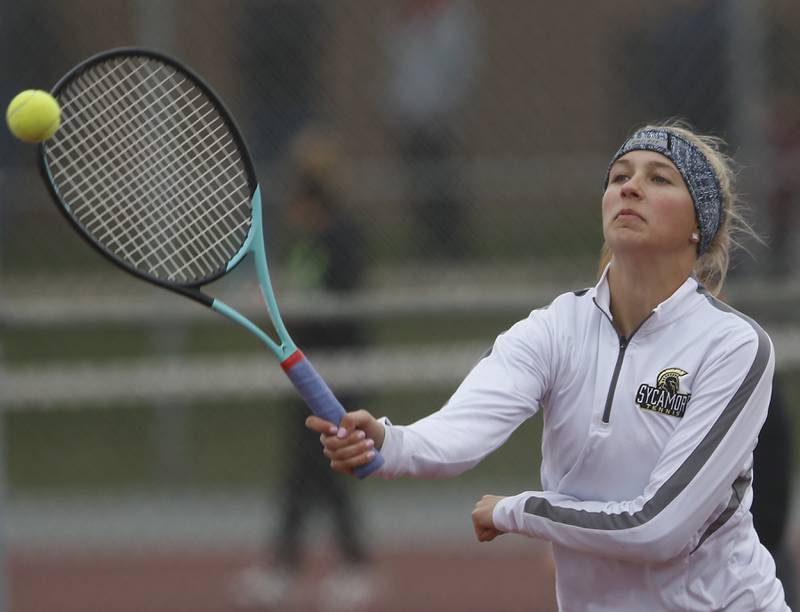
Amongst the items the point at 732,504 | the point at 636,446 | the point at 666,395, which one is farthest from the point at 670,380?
the point at 732,504

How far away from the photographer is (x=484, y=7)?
19.4 feet

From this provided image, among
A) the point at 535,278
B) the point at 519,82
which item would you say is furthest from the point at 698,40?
the point at 535,278

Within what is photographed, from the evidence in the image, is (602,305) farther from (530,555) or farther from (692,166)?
(530,555)

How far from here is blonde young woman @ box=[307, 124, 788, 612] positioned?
2715 millimetres

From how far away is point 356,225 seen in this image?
19.3 feet

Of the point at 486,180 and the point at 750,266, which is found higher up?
the point at 486,180

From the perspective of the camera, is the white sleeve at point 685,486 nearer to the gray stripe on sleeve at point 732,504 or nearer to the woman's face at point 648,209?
the gray stripe on sleeve at point 732,504

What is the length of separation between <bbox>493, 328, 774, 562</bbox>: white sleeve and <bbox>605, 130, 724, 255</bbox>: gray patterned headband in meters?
0.26

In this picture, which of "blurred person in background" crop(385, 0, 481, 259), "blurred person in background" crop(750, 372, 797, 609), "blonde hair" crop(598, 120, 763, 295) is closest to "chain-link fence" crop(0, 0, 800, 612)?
"blurred person in background" crop(385, 0, 481, 259)

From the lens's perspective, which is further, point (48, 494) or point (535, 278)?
point (48, 494)

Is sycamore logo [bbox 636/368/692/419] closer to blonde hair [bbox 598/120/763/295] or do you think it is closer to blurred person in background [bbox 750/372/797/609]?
blonde hair [bbox 598/120/763/295]

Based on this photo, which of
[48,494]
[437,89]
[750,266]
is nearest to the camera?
[750,266]

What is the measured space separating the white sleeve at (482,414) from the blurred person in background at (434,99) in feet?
9.56

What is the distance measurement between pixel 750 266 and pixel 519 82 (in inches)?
47.2
